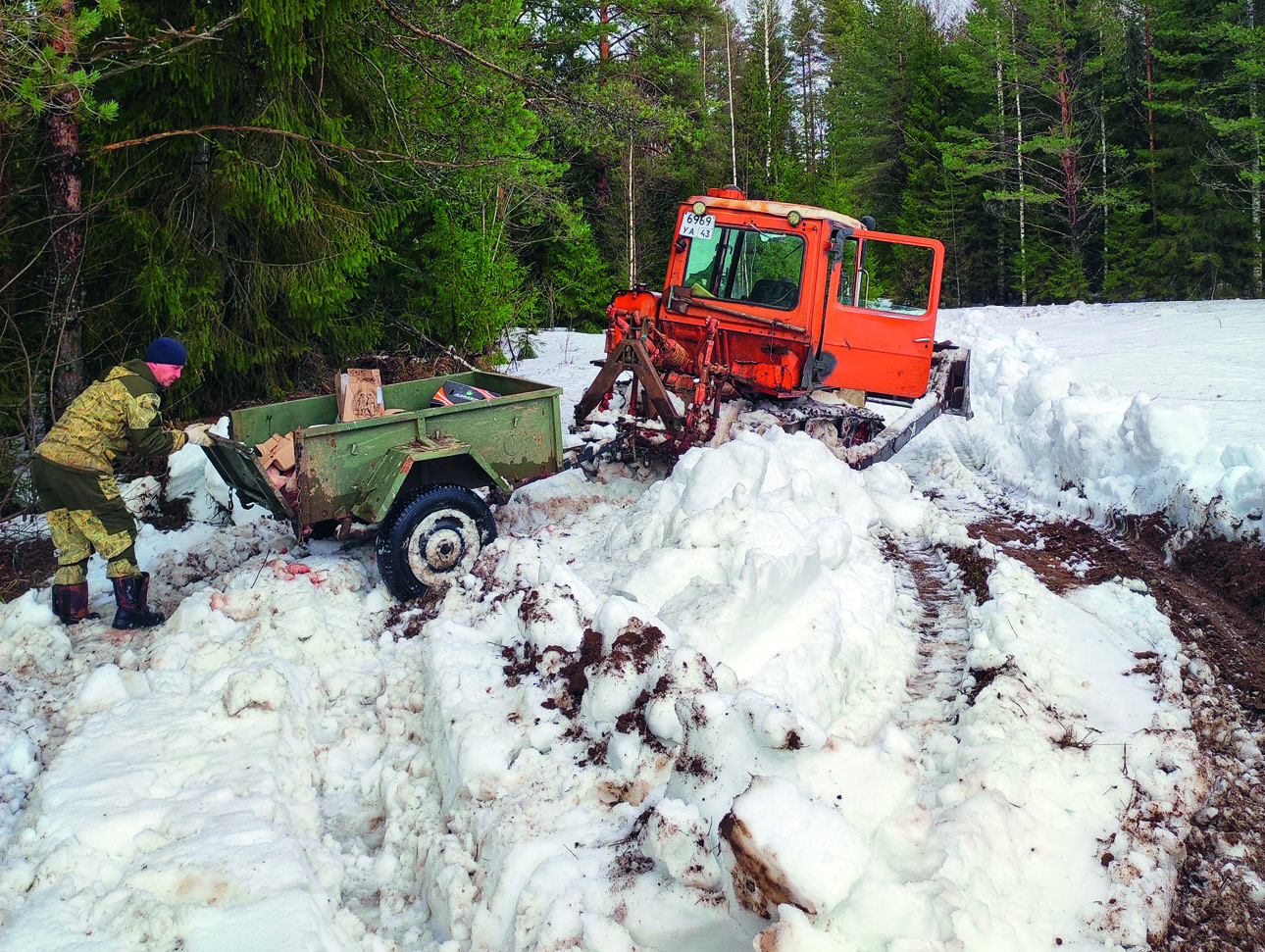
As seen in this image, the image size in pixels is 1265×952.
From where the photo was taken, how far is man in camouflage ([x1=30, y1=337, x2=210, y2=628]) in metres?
5.29

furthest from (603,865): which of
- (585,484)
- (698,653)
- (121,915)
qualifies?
(585,484)

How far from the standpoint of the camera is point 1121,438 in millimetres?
7242

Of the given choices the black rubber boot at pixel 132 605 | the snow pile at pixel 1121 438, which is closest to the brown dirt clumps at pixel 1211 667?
the snow pile at pixel 1121 438

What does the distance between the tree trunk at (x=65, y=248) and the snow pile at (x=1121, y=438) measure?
28.2 ft

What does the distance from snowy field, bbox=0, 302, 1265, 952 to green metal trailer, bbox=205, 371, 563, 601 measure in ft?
1.17

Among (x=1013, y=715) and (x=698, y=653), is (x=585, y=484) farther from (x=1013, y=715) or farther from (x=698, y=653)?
(x=1013, y=715)

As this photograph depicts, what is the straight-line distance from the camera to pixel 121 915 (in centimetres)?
296

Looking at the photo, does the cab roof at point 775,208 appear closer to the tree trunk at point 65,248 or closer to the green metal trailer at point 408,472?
the green metal trailer at point 408,472

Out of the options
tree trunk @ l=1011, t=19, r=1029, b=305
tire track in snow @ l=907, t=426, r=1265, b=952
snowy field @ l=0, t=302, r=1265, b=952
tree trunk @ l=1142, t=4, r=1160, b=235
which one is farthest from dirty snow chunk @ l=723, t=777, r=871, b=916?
tree trunk @ l=1011, t=19, r=1029, b=305

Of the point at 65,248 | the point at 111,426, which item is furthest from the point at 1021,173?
the point at 111,426

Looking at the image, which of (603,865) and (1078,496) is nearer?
(603,865)

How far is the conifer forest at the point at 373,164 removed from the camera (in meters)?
7.88

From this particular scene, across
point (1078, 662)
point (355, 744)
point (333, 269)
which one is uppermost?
point (333, 269)

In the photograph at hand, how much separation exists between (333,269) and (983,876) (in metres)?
8.40
